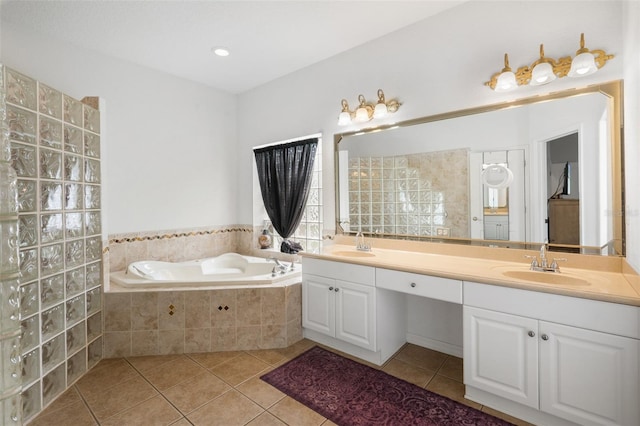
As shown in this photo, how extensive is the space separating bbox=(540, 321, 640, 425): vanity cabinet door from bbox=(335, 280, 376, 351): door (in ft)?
3.30

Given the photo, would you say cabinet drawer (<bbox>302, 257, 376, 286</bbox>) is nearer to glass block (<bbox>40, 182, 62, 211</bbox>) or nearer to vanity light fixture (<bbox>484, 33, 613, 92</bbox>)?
vanity light fixture (<bbox>484, 33, 613, 92</bbox>)

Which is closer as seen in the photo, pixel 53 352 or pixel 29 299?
pixel 29 299

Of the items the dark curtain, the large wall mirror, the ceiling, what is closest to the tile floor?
the large wall mirror

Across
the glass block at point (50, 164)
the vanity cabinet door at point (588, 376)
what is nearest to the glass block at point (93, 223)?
the glass block at point (50, 164)

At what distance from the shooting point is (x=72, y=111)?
2178 mm

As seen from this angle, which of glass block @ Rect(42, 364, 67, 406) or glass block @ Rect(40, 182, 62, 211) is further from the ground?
glass block @ Rect(40, 182, 62, 211)

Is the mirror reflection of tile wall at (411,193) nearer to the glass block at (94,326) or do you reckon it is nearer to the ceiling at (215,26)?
the ceiling at (215,26)

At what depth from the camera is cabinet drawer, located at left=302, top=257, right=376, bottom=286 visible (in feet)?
7.29

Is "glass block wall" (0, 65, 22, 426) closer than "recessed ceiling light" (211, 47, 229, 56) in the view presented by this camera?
Yes

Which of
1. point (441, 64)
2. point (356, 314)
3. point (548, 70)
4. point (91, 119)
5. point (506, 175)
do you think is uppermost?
point (441, 64)

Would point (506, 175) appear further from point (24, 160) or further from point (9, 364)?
point (24, 160)

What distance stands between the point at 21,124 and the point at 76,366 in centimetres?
163

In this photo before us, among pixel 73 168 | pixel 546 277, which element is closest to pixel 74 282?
pixel 73 168

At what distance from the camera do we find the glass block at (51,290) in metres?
1.90
